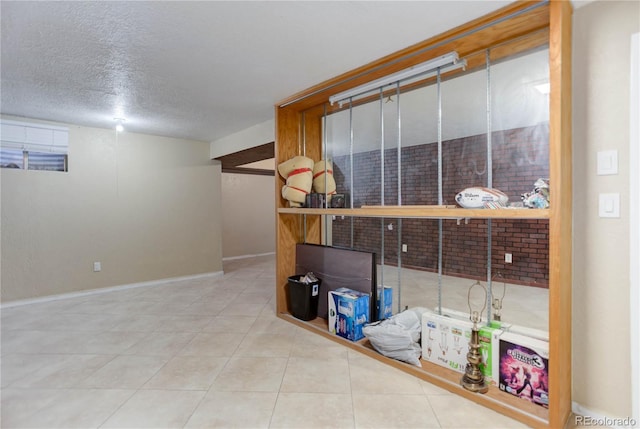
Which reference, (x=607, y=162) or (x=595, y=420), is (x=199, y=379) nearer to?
(x=595, y=420)

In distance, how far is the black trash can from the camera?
3.05m

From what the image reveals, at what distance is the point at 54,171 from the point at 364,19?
4.29 metres

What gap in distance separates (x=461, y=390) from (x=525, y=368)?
0.38m

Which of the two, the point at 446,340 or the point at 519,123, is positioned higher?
the point at 519,123

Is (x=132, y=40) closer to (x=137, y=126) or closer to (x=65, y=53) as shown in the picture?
(x=65, y=53)

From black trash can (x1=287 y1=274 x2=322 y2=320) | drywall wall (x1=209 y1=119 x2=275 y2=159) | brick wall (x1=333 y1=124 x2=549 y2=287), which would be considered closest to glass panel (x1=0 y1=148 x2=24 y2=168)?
drywall wall (x1=209 y1=119 x2=275 y2=159)

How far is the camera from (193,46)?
2.11 metres

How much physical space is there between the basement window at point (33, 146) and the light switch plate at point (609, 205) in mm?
5403

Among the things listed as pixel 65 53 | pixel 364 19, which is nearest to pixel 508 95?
pixel 364 19

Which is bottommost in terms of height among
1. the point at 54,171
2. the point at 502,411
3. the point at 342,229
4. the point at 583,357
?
the point at 502,411

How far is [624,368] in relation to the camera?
62.7 inches

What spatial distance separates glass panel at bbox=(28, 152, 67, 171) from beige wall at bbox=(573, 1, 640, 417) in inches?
209

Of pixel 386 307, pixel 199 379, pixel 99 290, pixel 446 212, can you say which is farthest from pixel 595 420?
pixel 99 290

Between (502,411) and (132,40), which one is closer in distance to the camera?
(502,411)
